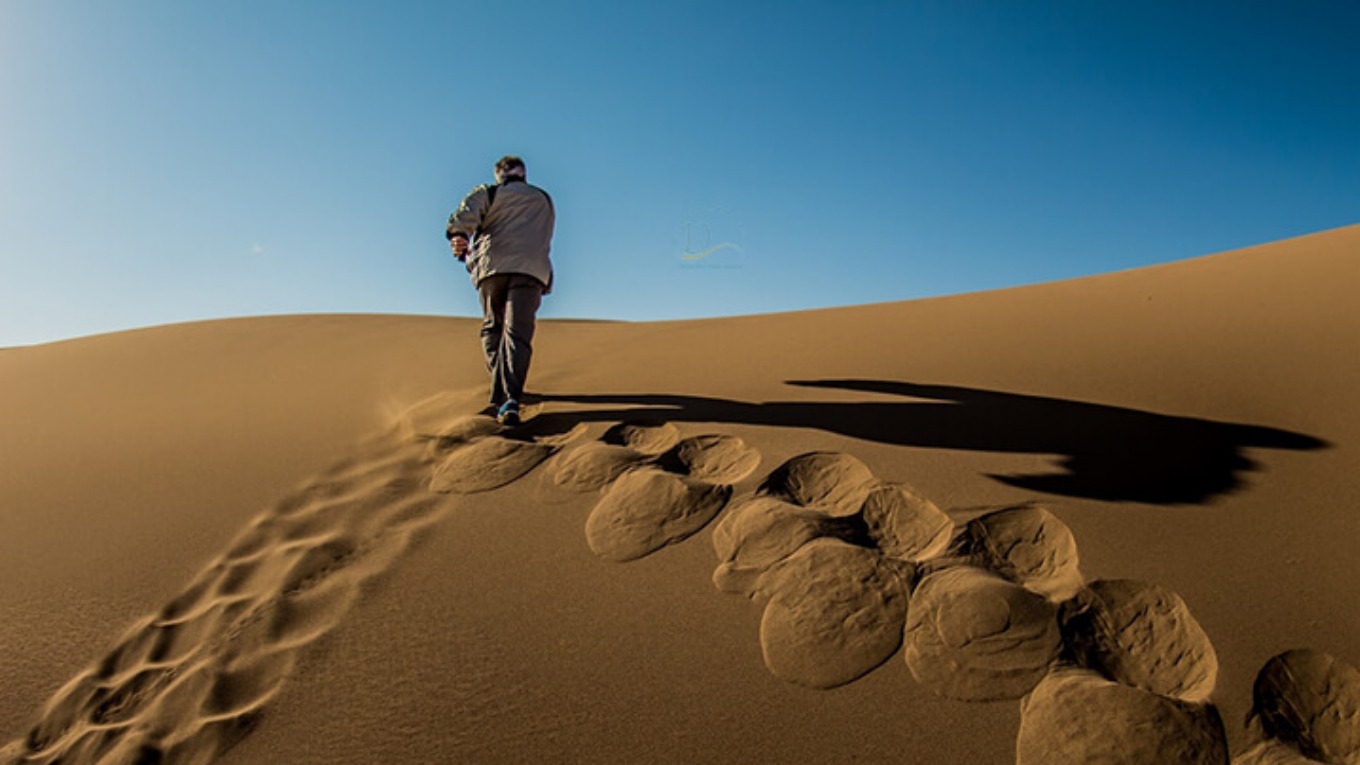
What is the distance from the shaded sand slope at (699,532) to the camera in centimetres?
141

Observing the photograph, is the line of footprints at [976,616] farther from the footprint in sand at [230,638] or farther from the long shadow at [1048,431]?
the footprint in sand at [230,638]

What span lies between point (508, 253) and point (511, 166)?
1.81 ft

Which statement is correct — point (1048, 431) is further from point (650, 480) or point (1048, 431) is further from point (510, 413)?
point (510, 413)

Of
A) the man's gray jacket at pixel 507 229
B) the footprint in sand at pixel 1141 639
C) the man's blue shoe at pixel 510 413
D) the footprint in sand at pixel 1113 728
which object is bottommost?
the footprint in sand at pixel 1113 728

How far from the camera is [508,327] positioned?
345 cm

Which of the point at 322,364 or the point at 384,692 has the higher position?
the point at 322,364

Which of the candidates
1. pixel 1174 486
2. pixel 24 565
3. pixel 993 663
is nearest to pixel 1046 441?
pixel 1174 486

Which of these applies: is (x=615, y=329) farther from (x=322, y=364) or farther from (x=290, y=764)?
(x=290, y=764)

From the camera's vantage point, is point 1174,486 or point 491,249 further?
point 491,249

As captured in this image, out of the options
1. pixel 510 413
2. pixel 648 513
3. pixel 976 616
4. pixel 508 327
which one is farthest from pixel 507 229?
pixel 976 616

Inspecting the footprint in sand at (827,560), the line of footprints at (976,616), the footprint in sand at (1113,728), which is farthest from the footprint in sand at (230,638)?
the footprint in sand at (1113,728)

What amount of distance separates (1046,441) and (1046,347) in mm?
1551

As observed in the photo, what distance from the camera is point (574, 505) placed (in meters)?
2.32

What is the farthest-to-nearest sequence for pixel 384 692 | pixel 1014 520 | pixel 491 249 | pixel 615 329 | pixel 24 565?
1. pixel 615 329
2. pixel 491 249
3. pixel 24 565
4. pixel 1014 520
5. pixel 384 692
